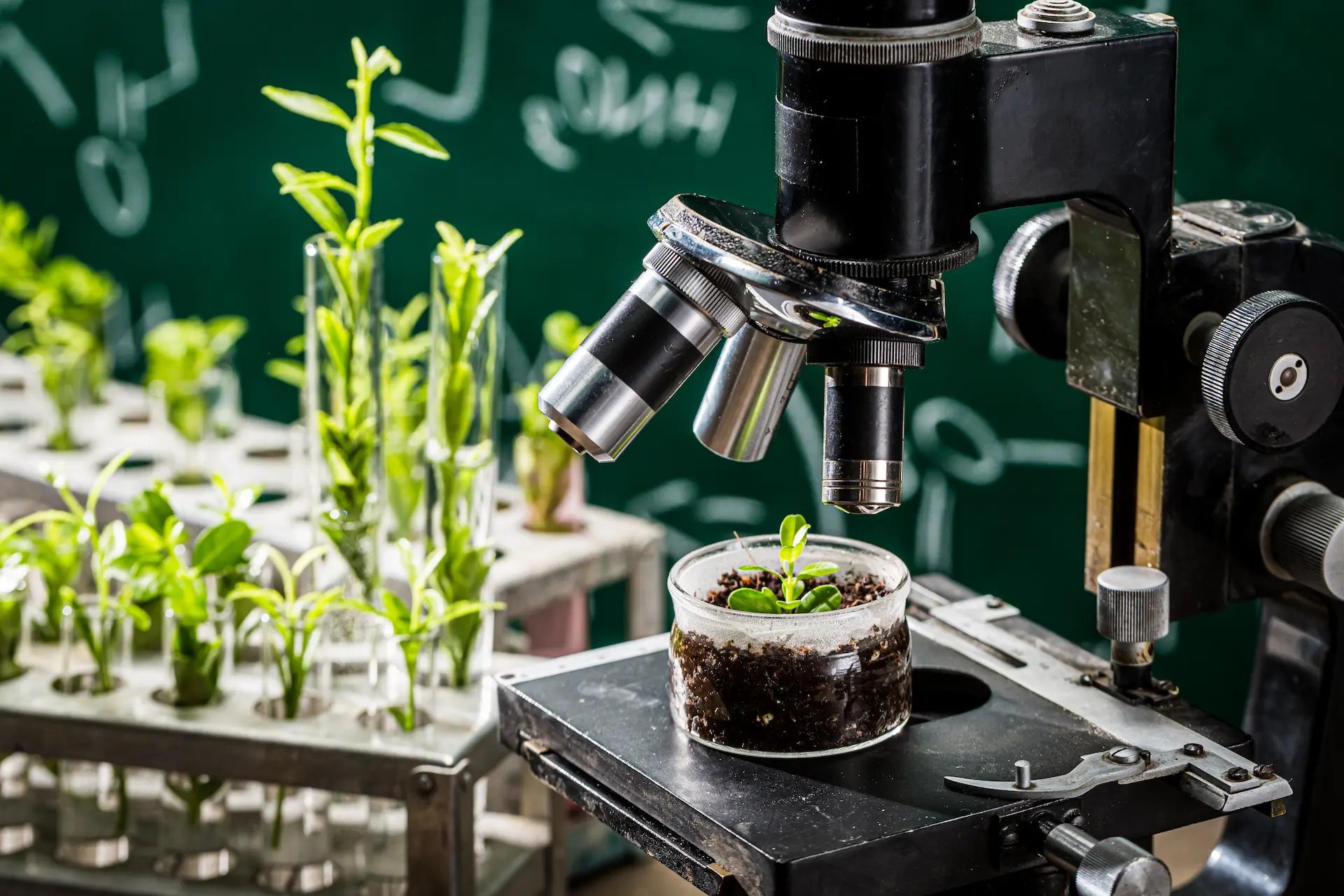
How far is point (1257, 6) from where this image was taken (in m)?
1.73

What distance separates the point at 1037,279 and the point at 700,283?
0.29m

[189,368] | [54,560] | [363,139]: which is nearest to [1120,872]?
[363,139]

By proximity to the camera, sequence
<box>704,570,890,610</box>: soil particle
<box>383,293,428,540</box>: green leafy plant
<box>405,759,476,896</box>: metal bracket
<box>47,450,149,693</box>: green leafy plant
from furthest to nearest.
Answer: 1. <box>383,293,428,540</box>: green leafy plant
2. <box>47,450,149,693</box>: green leafy plant
3. <box>405,759,476,896</box>: metal bracket
4. <box>704,570,890,610</box>: soil particle

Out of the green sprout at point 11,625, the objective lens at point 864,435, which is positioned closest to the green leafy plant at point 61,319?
the green sprout at point 11,625

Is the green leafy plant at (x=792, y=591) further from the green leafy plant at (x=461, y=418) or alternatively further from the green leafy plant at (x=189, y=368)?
the green leafy plant at (x=189, y=368)

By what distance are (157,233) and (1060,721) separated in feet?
6.11

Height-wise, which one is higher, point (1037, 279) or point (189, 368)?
point (1037, 279)

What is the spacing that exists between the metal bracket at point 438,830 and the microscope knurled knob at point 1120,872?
22.5 inches

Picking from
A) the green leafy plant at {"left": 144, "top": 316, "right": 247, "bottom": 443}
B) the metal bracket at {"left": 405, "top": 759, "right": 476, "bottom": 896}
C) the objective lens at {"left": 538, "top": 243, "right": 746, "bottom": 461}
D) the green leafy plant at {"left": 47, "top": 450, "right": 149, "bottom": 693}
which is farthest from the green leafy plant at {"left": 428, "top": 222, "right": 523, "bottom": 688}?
the green leafy plant at {"left": 144, "top": 316, "right": 247, "bottom": 443}

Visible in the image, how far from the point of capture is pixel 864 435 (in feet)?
3.24

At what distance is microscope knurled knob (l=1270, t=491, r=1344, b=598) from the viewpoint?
1.08 meters

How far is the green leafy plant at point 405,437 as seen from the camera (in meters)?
1.75

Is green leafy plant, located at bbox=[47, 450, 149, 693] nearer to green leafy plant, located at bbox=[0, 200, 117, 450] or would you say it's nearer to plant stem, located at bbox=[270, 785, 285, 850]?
plant stem, located at bbox=[270, 785, 285, 850]

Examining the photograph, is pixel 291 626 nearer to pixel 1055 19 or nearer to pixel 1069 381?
pixel 1069 381
